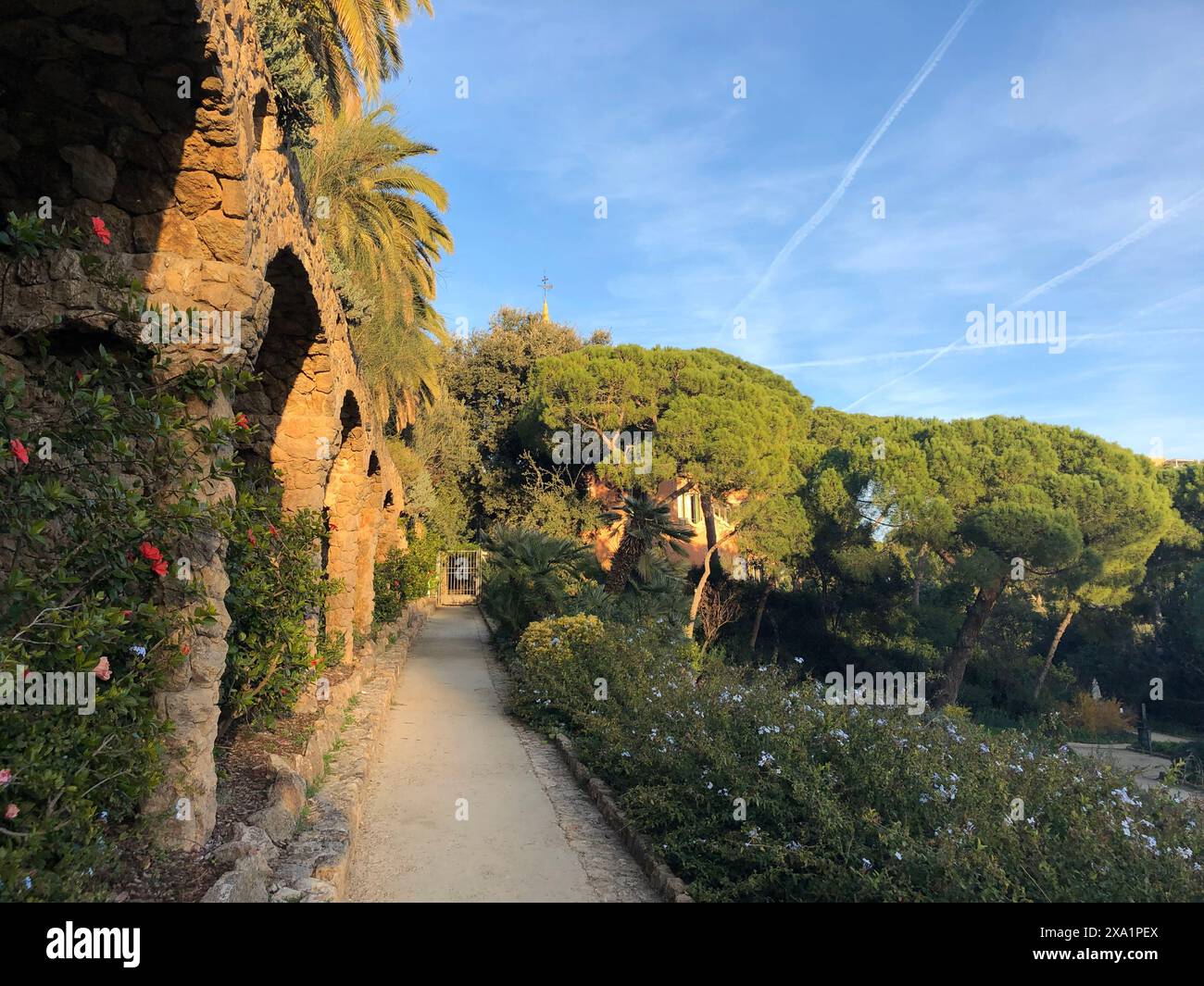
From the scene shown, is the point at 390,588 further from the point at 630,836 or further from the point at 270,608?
the point at 630,836

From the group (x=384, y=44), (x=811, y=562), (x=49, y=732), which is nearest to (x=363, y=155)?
(x=384, y=44)

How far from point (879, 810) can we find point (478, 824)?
263cm

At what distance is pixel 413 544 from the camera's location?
20.0m

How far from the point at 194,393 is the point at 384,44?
12.9 metres

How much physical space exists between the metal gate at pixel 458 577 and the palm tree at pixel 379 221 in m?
9.65

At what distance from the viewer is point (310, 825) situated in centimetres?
429

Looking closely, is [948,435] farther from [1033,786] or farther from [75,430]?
[75,430]

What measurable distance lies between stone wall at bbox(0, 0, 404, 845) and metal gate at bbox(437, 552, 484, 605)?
71.5ft

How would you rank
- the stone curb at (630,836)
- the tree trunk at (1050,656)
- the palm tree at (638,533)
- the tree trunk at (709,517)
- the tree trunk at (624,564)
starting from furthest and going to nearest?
the tree trunk at (1050,656)
the tree trunk at (709,517)
the tree trunk at (624,564)
the palm tree at (638,533)
the stone curb at (630,836)

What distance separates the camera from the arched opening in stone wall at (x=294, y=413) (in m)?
6.76

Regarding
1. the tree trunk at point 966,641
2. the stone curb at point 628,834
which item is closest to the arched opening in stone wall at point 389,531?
the stone curb at point 628,834

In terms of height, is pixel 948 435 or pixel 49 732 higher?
pixel 948 435

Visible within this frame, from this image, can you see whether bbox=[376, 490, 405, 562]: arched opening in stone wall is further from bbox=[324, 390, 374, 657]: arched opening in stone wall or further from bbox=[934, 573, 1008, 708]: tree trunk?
bbox=[934, 573, 1008, 708]: tree trunk

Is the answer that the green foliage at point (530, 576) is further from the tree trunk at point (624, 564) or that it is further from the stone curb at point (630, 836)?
the stone curb at point (630, 836)
